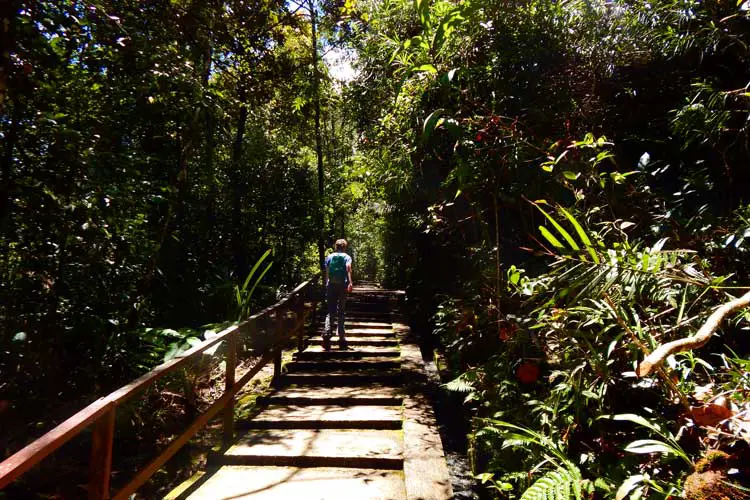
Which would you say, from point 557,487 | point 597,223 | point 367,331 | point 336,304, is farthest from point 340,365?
point 557,487

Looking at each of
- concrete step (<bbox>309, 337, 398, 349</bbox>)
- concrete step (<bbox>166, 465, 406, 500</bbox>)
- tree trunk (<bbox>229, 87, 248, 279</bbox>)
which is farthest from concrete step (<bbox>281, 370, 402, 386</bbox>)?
tree trunk (<bbox>229, 87, 248, 279</bbox>)

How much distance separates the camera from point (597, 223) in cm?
267

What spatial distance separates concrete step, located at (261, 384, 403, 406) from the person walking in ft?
4.57

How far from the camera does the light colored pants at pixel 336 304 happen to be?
256 inches

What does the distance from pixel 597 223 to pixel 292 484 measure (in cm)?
268

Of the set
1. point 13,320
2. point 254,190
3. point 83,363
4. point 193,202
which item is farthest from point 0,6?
point 254,190

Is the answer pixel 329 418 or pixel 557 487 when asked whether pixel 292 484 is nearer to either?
pixel 329 418

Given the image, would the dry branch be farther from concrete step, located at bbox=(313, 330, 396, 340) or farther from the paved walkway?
concrete step, located at bbox=(313, 330, 396, 340)

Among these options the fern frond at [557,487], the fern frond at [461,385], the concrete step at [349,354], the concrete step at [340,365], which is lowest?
the concrete step at [340,365]

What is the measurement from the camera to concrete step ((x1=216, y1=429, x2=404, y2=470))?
341 cm

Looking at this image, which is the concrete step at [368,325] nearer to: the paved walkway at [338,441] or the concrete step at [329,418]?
the paved walkway at [338,441]

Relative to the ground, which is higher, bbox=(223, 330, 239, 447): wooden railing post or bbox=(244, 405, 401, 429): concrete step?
bbox=(223, 330, 239, 447): wooden railing post

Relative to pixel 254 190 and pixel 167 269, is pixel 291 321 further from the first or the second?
pixel 167 269

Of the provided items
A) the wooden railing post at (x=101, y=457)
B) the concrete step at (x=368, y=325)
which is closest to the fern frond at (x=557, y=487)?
the wooden railing post at (x=101, y=457)
